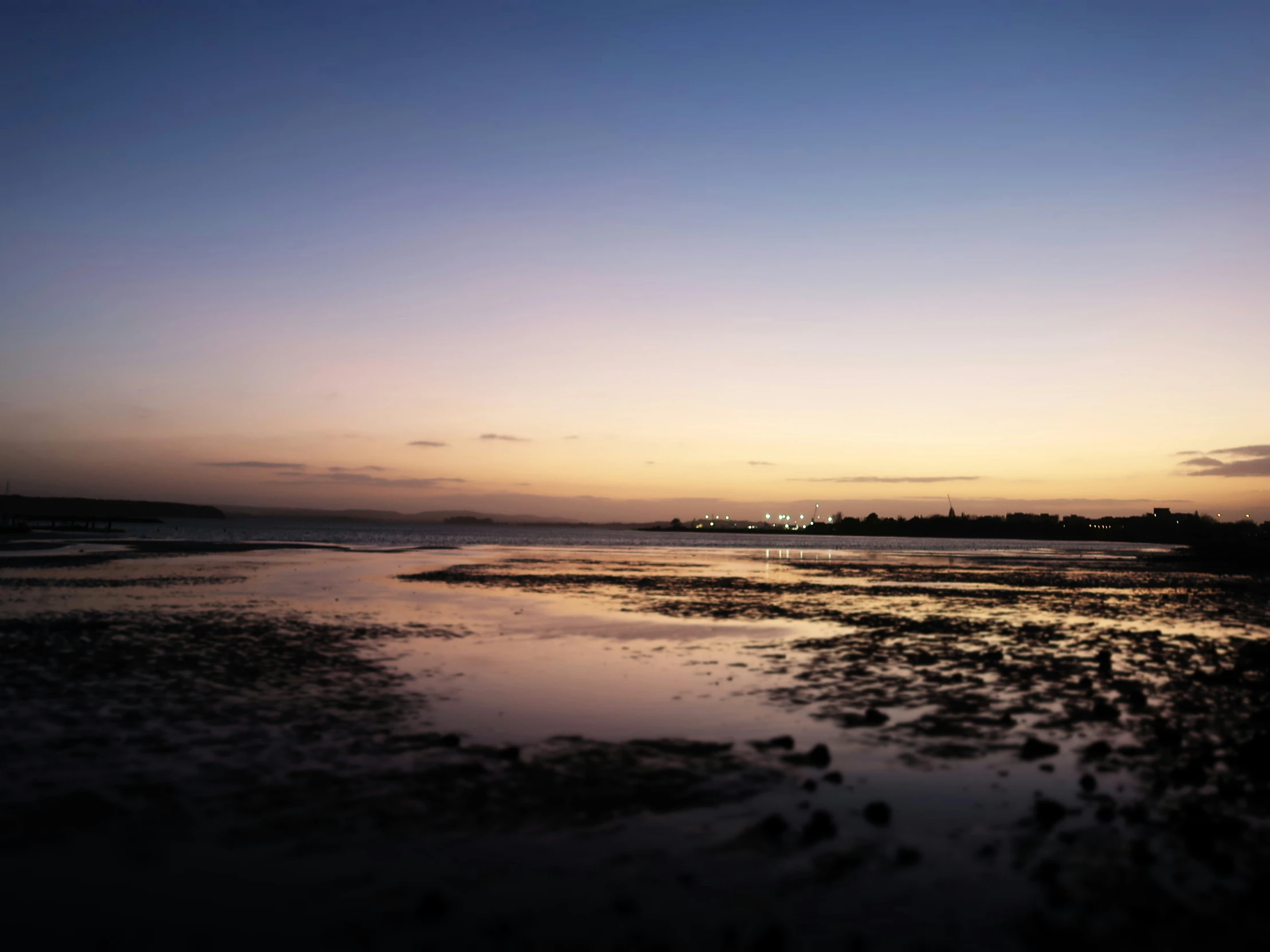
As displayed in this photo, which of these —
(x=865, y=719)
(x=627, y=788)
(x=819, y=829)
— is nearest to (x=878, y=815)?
(x=819, y=829)

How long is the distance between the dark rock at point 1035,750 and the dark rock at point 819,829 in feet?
13.5

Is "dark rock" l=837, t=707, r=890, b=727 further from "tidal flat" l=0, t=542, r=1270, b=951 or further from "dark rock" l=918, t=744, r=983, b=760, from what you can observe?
"dark rock" l=918, t=744, r=983, b=760

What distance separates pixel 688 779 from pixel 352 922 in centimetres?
452

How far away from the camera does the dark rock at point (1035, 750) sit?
10242 millimetres

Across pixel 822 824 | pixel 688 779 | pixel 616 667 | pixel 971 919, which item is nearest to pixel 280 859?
pixel 688 779

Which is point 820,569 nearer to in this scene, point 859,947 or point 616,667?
point 616,667

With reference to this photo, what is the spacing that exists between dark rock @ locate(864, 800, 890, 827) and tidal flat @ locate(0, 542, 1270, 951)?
0.03 metres

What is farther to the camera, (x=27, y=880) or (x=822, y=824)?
(x=822, y=824)

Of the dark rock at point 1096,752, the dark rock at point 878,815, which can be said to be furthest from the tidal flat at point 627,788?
the dark rock at point 1096,752

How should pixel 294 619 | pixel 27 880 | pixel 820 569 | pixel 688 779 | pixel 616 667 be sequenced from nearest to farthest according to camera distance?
→ 1. pixel 27 880
2. pixel 688 779
3. pixel 616 667
4. pixel 294 619
5. pixel 820 569

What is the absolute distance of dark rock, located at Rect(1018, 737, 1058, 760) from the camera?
1024cm

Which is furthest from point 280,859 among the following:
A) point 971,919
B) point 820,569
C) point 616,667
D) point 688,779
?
point 820,569

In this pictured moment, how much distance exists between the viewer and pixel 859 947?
550 cm

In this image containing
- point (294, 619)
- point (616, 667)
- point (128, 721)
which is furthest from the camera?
point (294, 619)
